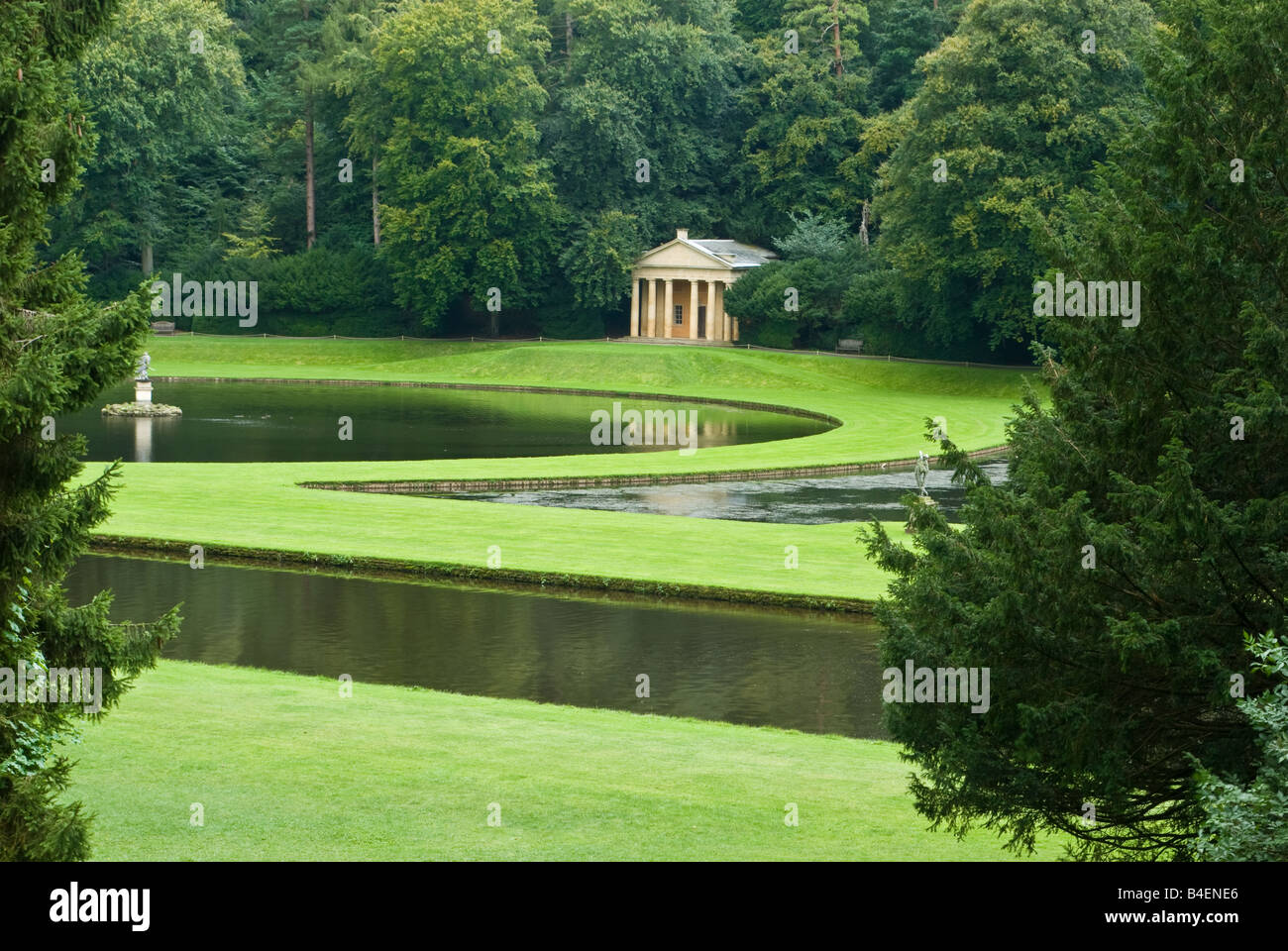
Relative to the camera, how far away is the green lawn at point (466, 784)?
37.0ft

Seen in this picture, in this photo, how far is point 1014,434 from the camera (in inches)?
482

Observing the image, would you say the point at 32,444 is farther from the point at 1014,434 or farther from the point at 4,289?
the point at 1014,434

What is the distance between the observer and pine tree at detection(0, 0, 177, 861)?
332 inches

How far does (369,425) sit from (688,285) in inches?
1427

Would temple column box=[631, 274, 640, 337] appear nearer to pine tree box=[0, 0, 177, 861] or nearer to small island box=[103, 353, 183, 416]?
small island box=[103, 353, 183, 416]

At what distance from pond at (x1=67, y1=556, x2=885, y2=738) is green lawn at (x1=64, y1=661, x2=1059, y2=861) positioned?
1605 mm

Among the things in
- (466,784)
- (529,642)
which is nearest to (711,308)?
(529,642)

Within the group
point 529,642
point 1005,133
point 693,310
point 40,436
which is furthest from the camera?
point 693,310

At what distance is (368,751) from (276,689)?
3.55 meters

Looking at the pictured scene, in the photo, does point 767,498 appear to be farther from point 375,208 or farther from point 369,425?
point 375,208

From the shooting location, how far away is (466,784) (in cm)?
1312

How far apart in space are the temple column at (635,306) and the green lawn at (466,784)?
67413mm

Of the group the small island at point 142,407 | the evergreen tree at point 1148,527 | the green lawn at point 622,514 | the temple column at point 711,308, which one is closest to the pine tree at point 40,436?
the evergreen tree at point 1148,527
